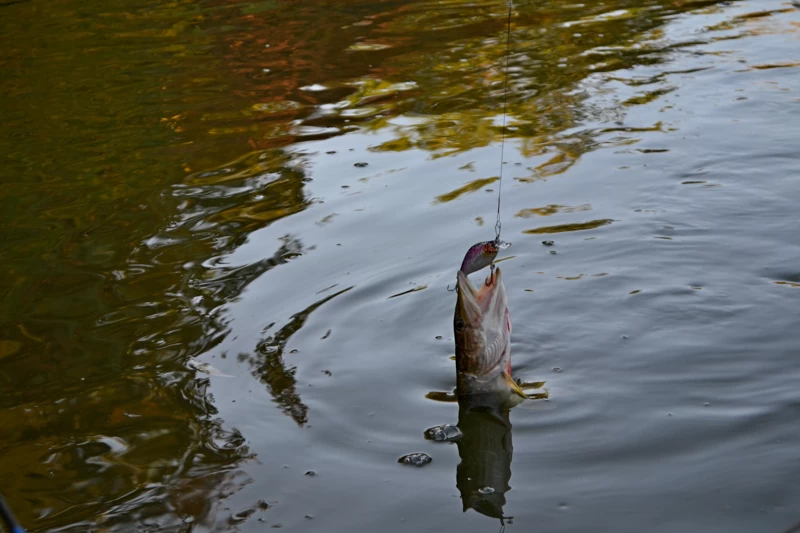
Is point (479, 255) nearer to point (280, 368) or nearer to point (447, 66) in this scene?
point (280, 368)

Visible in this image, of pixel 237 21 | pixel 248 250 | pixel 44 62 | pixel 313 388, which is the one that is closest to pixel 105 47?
pixel 44 62

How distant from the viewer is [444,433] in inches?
158

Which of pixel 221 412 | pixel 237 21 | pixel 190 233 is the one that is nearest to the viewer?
pixel 221 412

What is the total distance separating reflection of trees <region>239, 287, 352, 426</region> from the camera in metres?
4.33

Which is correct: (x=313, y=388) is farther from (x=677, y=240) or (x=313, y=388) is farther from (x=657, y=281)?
(x=677, y=240)

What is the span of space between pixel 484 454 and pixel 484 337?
49cm

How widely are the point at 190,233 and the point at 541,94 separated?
4243 mm

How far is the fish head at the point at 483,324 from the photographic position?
3824mm

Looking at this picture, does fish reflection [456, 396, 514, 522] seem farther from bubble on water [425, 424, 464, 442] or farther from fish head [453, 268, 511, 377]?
fish head [453, 268, 511, 377]

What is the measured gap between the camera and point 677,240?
5.75 metres

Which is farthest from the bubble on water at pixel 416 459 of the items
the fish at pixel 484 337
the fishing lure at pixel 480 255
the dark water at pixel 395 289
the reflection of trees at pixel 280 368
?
the fishing lure at pixel 480 255

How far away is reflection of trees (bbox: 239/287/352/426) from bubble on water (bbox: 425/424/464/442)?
0.59 m

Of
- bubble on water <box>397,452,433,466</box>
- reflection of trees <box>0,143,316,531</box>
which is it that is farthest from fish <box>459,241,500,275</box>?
reflection of trees <box>0,143,316,531</box>

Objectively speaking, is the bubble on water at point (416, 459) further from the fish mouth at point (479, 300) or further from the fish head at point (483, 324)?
the fish mouth at point (479, 300)
